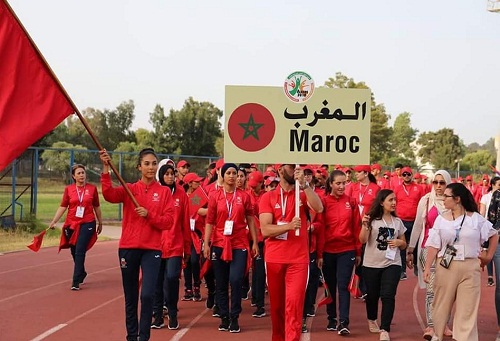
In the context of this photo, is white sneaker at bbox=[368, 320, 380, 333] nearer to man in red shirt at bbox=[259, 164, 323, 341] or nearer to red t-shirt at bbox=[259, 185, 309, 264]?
man in red shirt at bbox=[259, 164, 323, 341]

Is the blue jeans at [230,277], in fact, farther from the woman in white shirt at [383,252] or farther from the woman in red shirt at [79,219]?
the woman in red shirt at [79,219]

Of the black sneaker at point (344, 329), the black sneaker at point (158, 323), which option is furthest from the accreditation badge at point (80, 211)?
the black sneaker at point (344, 329)

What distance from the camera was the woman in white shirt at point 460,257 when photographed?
7.63 m

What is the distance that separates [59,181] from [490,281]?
17249mm

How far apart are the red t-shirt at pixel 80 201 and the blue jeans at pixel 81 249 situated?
0.12m

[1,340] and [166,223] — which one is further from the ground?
[166,223]

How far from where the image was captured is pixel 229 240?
29.7 feet

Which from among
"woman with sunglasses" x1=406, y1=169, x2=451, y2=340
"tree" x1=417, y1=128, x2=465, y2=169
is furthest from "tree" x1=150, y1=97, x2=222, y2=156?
"woman with sunglasses" x1=406, y1=169, x2=451, y2=340

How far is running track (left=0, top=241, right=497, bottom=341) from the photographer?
8.69 m

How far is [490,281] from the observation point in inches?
536

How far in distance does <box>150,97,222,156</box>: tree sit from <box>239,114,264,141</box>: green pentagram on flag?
5114cm

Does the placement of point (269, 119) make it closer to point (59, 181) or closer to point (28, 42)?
point (28, 42)

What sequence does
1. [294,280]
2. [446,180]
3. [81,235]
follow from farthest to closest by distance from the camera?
[81,235]
[446,180]
[294,280]

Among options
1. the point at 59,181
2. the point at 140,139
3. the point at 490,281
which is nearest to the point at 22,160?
the point at 59,181
